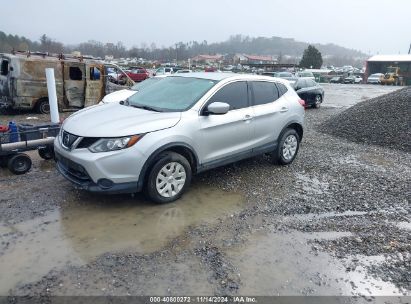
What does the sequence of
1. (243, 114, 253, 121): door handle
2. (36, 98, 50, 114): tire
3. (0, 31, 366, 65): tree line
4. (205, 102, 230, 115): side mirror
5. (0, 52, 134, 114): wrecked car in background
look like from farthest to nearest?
1. (0, 31, 366, 65): tree line
2. (36, 98, 50, 114): tire
3. (0, 52, 134, 114): wrecked car in background
4. (243, 114, 253, 121): door handle
5. (205, 102, 230, 115): side mirror

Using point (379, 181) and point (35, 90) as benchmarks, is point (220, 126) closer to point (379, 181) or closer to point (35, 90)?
point (379, 181)

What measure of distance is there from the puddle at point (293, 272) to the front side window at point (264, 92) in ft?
8.47

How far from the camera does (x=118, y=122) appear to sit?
4430mm

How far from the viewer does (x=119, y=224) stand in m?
4.20

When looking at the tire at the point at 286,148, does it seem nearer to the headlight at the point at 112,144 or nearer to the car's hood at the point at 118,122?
the car's hood at the point at 118,122

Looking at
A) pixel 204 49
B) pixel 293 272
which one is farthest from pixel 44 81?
pixel 204 49

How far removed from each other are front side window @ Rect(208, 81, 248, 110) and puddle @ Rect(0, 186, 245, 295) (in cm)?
143

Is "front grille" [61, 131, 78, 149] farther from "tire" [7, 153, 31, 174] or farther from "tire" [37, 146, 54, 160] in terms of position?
"tire" [37, 146, 54, 160]

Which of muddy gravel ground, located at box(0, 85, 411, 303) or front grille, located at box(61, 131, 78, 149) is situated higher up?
front grille, located at box(61, 131, 78, 149)

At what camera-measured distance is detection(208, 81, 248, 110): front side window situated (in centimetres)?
517

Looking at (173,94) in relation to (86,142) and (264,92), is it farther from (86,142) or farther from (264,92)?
(264,92)

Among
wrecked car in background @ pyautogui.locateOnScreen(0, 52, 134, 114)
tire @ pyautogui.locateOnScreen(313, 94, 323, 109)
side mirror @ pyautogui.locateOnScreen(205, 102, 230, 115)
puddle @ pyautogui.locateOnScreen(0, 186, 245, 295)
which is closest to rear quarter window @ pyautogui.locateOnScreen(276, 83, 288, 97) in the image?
side mirror @ pyautogui.locateOnScreen(205, 102, 230, 115)

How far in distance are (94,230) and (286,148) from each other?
3.93m

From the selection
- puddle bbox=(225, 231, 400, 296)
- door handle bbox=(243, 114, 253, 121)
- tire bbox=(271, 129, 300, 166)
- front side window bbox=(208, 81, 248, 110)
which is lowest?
puddle bbox=(225, 231, 400, 296)
